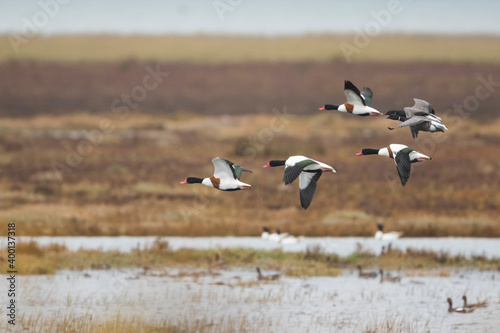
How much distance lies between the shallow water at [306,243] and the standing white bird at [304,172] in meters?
13.5

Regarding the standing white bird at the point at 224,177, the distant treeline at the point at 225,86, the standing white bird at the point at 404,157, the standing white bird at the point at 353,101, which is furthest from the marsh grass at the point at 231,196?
the distant treeline at the point at 225,86

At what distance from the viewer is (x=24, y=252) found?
22906 millimetres

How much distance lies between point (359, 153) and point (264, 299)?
928 cm

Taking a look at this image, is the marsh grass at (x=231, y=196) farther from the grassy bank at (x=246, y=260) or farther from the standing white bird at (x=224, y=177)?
the standing white bird at (x=224, y=177)

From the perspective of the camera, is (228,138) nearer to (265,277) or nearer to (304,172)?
(265,277)

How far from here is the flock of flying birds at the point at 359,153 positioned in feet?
33.2

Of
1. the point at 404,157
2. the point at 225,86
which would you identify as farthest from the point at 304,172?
the point at 225,86

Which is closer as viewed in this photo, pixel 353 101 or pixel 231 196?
pixel 353 101

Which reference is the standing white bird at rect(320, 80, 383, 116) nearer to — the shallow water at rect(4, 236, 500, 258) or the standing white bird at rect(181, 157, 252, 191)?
the standing white bird at rect(181, 157, 252, 191)

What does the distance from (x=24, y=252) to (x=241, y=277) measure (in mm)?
5928

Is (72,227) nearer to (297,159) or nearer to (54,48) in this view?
(297,159)

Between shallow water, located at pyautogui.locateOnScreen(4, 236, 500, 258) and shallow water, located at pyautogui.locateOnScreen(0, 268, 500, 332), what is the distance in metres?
2.54

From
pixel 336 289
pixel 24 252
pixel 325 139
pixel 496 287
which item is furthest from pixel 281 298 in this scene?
pixel 325 139

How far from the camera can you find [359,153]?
10.8 metres
